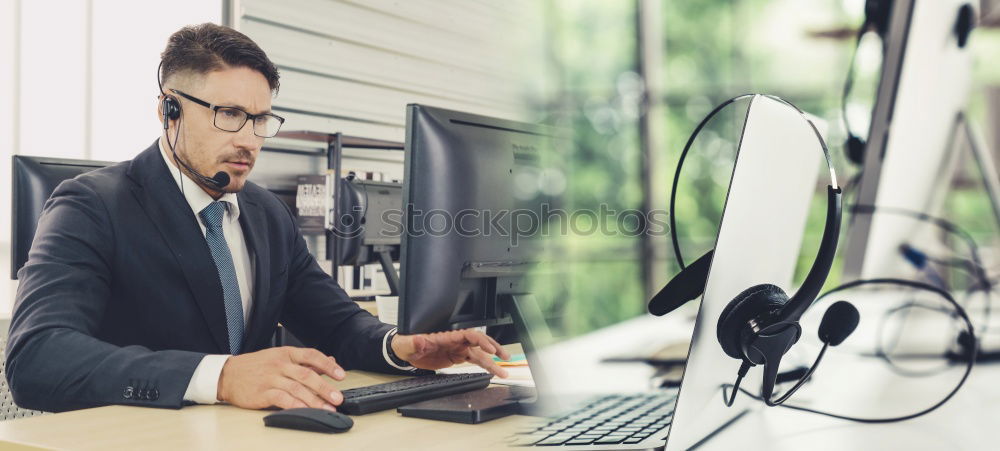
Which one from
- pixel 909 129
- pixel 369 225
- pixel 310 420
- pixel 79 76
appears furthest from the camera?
pixel 79 76

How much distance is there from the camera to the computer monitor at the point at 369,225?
2.31 metres

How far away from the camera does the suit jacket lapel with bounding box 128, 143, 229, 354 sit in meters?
1.21

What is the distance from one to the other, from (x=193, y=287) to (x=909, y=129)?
1065 millimetres

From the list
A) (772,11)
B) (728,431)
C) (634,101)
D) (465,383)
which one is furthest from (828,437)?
(772,11)

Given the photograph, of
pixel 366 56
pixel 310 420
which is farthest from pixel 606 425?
pixel 366 56

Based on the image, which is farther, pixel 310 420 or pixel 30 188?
pixel 30 188

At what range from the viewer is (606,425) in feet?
2.30

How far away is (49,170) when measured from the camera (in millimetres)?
1720

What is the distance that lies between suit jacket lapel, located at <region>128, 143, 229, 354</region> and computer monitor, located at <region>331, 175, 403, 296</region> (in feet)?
3.39

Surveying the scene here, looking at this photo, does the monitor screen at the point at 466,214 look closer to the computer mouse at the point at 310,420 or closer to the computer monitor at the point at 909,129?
Answer: the computer mouse at the point at 310,420

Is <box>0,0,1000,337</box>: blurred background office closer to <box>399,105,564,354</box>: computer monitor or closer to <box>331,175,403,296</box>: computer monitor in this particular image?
<box>399,105,564,354</box>: computer monitor

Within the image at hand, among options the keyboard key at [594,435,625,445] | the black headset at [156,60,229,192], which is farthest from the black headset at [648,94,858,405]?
the black headset at [156,60,229,192]

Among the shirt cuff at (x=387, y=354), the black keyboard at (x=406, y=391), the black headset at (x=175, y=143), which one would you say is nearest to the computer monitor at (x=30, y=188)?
the black headset at (x=175, y=143)

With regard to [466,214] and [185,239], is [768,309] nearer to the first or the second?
[466,214]
